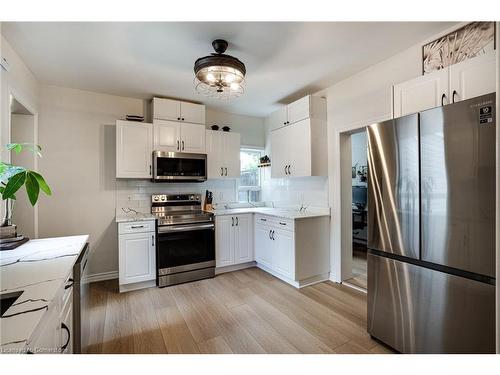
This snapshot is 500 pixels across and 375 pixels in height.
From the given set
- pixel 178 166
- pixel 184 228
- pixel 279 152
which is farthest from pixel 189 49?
pixel 184 228

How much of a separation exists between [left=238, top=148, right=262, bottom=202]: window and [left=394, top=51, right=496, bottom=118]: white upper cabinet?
283 centimetres

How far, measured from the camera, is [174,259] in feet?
10.1

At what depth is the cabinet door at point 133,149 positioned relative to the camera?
3100mm

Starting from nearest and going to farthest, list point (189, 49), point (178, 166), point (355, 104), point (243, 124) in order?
point (189, 49), point (355, 104), point (178, 166), point (243, 124)

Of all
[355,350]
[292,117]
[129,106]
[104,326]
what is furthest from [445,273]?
[129,106]

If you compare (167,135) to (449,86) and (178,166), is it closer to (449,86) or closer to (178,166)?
(178,166)

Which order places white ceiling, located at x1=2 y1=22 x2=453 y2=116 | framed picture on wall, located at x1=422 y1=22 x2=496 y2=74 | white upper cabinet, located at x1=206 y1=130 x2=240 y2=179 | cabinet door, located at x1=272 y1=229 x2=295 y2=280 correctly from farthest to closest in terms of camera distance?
1. white upper cabinet, located at x1=206 y1=130 x2=240 y2=179
2. cabinet door, located at x1=272 y1=229 x2=295 y2=280
3. white ceiling, located at x1=2 y1=22 x2=453 y2=116
4. framed picture on wall, located at x1=422 y1=22 x2=496 y2=74

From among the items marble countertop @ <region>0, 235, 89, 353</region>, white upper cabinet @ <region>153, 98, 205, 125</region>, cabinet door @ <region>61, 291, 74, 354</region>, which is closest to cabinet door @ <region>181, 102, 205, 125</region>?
white upper cabinet @ <region>153, 98, 205, 125</region>

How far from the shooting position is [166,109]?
132 inches

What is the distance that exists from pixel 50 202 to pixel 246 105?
10.0 ft

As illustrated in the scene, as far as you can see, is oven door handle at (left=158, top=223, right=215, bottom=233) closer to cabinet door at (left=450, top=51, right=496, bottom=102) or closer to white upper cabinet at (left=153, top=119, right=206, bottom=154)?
white upper cabinet at (left=153, top=119, right=206, bottom=154)

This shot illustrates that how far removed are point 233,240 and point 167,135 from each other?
1807mm

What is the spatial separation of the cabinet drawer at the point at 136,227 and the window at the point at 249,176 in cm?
175

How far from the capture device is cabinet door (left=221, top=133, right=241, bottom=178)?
3.83m
